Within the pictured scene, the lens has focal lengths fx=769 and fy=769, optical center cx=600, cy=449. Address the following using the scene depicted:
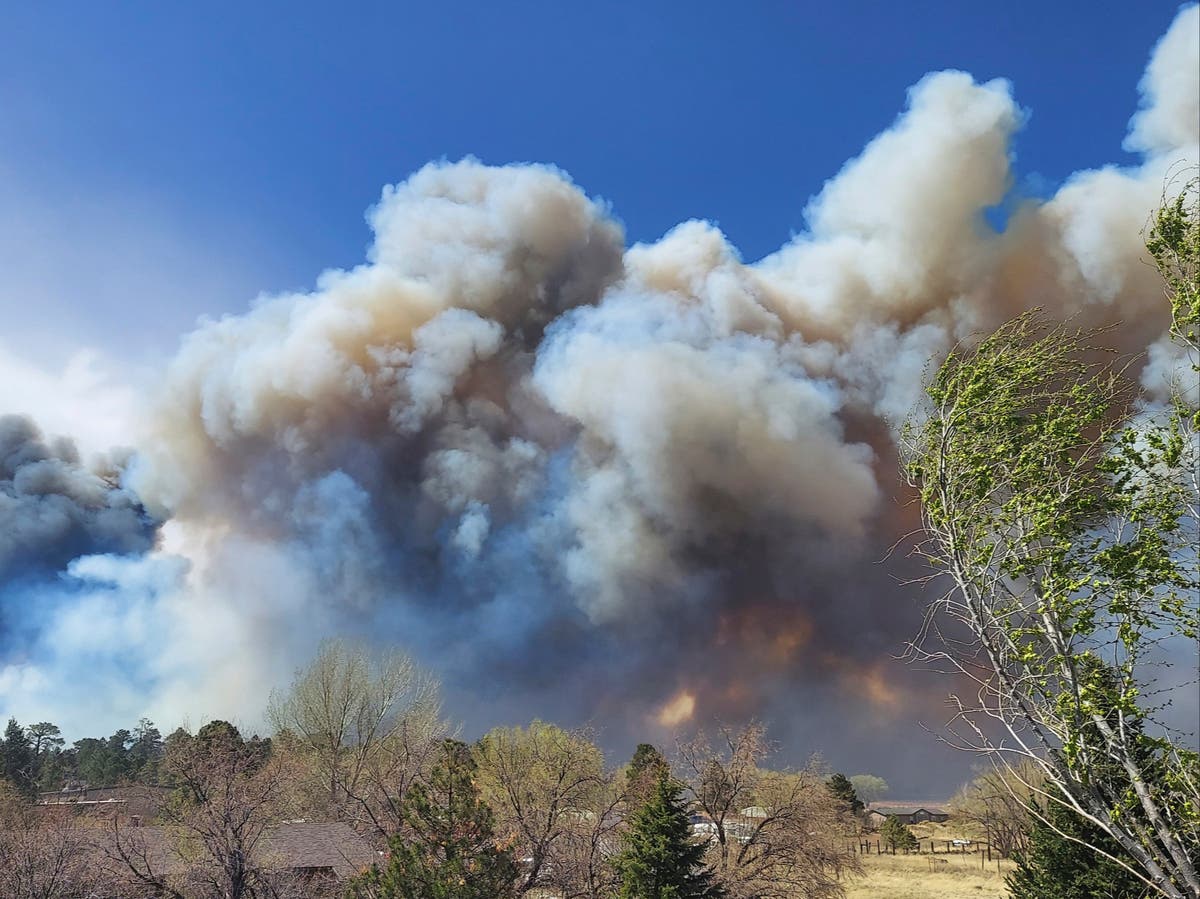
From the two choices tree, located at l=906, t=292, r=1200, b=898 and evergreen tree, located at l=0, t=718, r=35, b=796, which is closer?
tree, located at l=906, t=292, r=1200, b=898

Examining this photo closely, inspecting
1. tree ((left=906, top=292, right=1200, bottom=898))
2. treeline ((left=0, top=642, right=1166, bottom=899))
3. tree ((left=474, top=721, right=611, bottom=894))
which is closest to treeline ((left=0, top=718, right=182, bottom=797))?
treeline ((left=0, top=642, right=1166, bottom=899))

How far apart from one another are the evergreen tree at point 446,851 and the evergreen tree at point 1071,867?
9.90 metres

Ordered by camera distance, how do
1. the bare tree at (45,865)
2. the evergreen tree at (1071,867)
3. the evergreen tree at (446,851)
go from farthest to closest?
1. the bare tree at (45,865)
2. the evergreen tree at (1071,867)
3. the evergreen tree at (446,851)

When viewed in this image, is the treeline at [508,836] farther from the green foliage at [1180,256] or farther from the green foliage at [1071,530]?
the green foliage at [1180,256]

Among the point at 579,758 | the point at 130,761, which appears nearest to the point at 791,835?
the point at 579,758

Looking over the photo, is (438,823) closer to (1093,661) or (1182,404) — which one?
(1093,661)

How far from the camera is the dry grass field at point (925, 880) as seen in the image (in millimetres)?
39875

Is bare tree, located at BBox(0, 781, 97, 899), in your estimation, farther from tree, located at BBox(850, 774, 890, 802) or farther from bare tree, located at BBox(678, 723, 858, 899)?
tree, located at BBox(850, 774, 890, 802)

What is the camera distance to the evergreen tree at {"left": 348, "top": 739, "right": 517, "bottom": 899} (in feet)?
44.1

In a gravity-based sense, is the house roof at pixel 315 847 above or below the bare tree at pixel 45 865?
above

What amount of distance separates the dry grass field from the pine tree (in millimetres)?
17588

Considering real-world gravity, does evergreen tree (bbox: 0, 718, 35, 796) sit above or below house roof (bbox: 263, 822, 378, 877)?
above

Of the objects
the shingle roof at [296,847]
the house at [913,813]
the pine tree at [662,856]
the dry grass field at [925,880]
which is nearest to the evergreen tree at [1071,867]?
the pine tree at [662,856]

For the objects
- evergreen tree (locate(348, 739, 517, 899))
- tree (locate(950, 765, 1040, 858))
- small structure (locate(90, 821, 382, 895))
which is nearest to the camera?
evergreen tree (locate(348, 739, 517, 899))
